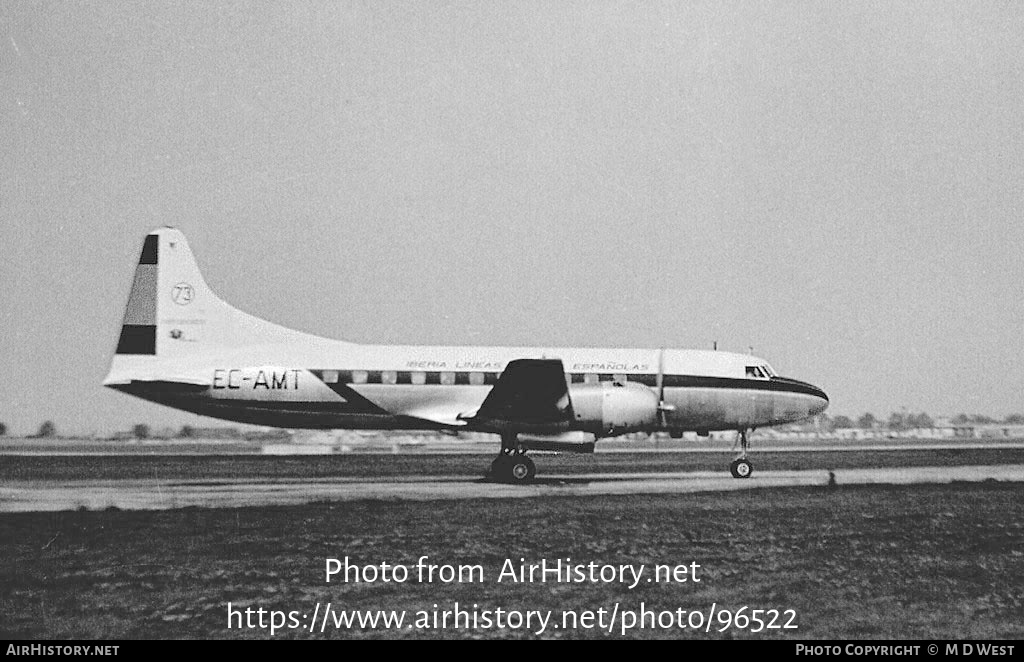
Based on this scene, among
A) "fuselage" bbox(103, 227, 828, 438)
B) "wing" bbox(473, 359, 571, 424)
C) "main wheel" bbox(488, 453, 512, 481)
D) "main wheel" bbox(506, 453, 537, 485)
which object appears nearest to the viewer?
"wing" bbox(473, 359, 571, 424)

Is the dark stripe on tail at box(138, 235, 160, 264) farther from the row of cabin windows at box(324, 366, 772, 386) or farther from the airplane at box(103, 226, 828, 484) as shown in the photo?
the row of cabin windows at box(324, 366, 772, 386)

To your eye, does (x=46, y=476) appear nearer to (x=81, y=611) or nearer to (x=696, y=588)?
(x=81, y=611)

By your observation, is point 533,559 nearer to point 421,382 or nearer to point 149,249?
point 421,382

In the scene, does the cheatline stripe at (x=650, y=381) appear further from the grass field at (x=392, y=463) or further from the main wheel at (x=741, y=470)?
the grass field at (x=392, y=463)

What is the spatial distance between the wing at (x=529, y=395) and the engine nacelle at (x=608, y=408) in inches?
16.7

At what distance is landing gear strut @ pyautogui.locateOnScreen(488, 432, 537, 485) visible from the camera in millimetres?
20406

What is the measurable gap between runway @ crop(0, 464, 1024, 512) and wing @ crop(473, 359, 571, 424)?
176cm

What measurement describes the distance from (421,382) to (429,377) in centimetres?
26

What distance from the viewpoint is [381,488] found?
18.8 meters

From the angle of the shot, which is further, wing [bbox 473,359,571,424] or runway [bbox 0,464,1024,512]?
wing [bbox 473,359,571,424]

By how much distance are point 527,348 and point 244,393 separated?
310 inches

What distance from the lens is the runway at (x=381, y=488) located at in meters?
16.3

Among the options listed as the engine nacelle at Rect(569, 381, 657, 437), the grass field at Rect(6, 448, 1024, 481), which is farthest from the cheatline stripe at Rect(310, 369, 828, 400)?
the grass field at Rect(6, 448, 1024, 481)

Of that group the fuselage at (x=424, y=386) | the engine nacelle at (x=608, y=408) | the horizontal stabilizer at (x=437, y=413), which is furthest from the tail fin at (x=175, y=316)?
the engine nacelle at (x=608, y=408)
